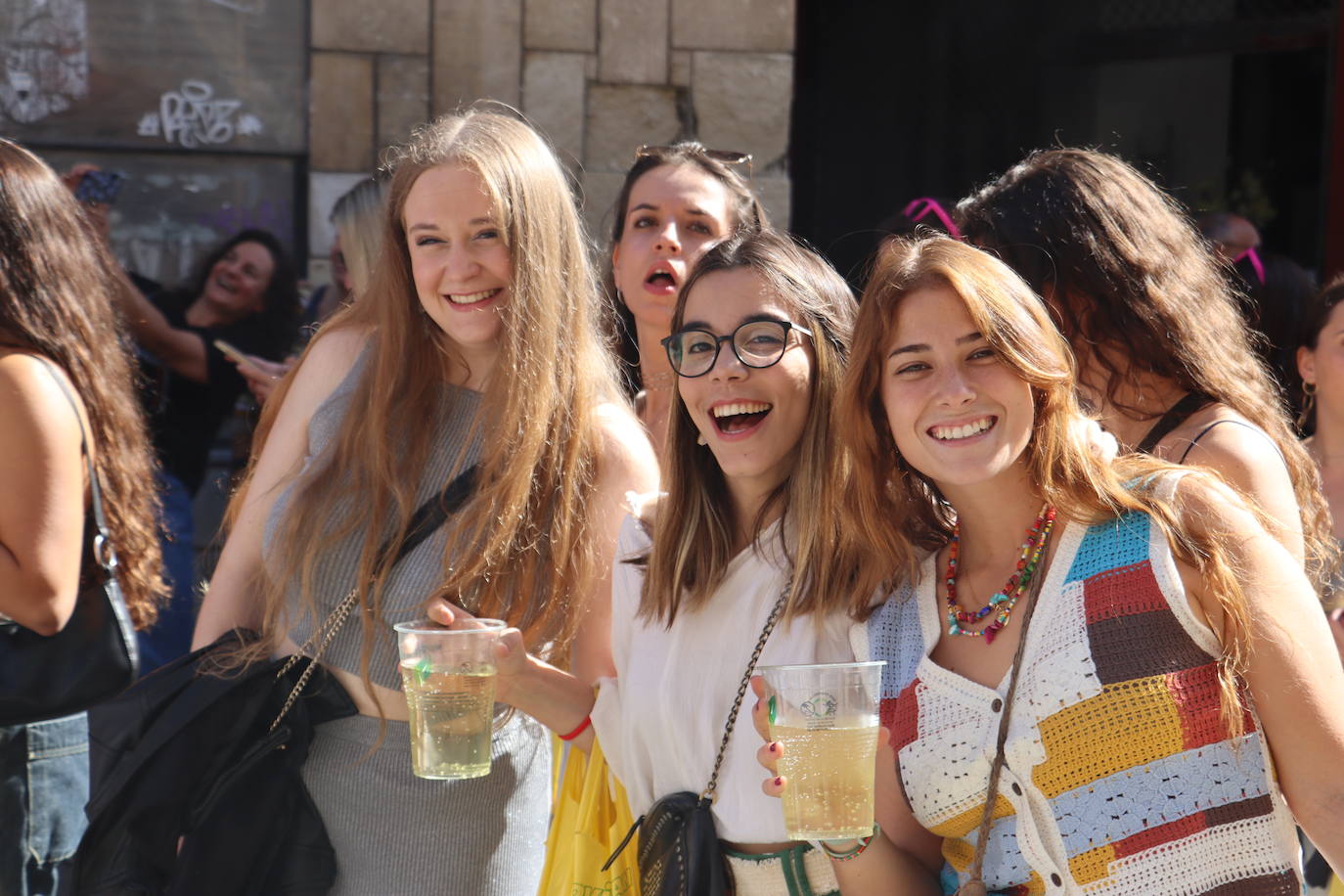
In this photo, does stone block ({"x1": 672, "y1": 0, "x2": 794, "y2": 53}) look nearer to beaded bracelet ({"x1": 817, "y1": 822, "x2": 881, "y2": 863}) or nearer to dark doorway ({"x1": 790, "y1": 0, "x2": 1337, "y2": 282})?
dark doorway ({"x1": 790, "y1": 0, "x2": 1337, "y2": 282})

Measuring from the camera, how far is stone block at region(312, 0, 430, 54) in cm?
490

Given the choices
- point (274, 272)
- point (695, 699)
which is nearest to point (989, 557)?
point (695, 699)

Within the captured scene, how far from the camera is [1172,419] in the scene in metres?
2.36

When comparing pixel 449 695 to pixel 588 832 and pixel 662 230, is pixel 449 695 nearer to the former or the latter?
pixel 588 832

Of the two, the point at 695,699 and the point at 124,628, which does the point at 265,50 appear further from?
the point at 695,699

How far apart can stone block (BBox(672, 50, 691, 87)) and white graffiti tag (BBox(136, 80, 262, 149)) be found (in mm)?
1509

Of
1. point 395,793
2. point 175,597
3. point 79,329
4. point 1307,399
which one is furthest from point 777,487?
point 175,597

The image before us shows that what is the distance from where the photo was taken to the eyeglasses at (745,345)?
2.24 meters

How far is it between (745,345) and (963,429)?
43cm

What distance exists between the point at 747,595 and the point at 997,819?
0.53 metres

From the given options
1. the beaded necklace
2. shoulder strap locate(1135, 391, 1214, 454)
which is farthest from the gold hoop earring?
the beaded necklace

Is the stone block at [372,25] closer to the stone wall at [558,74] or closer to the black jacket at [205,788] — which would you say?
the stone wall at [558,74]

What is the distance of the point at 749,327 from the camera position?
2.26 m

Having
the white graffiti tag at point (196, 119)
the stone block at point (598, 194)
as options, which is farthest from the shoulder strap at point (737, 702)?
the white graffiti tag at point (196, 119)
